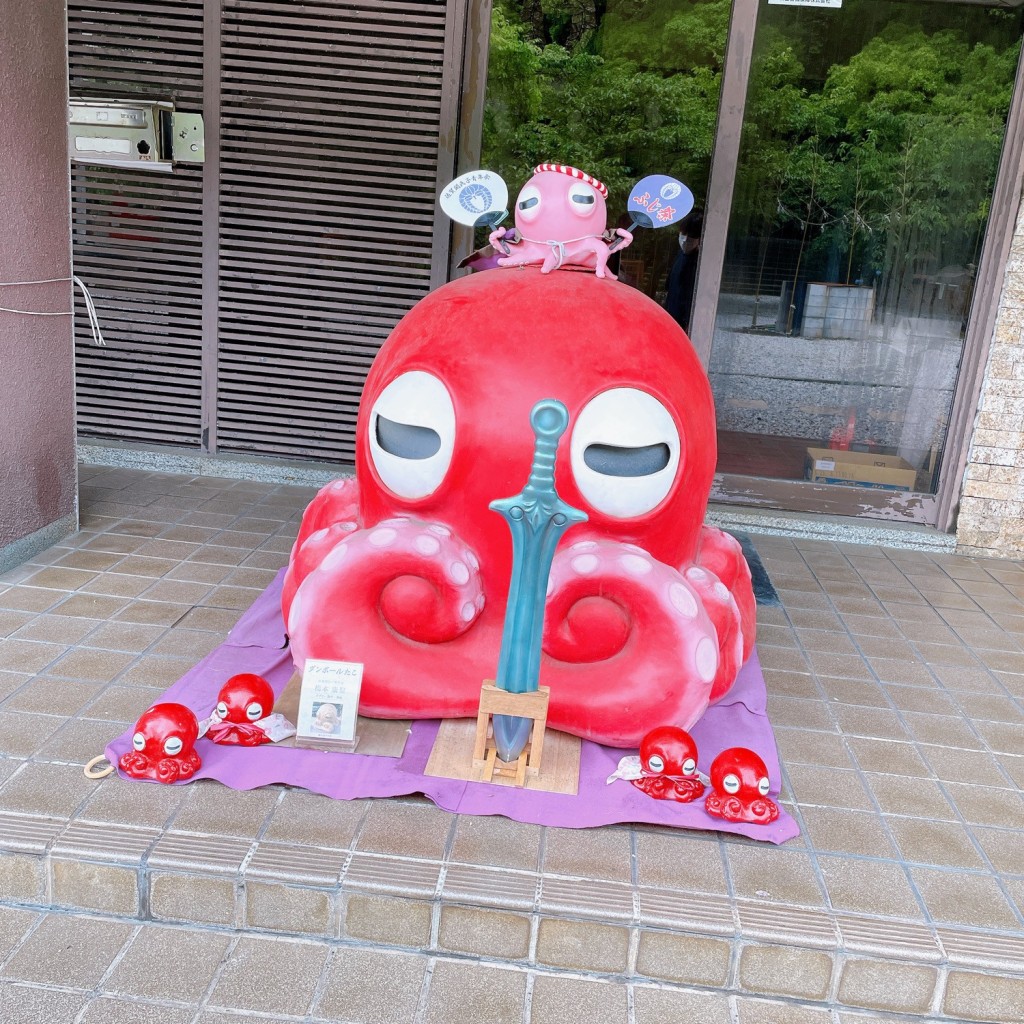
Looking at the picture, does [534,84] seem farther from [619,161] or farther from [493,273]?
[493,273]

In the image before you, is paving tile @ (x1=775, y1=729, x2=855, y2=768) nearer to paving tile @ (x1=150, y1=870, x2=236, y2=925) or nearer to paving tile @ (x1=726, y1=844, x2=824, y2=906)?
paving tile @ (x1=726, y1=844, x2=824, y2=906)

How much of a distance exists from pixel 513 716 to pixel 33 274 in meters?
3.12

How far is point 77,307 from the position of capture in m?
6.25

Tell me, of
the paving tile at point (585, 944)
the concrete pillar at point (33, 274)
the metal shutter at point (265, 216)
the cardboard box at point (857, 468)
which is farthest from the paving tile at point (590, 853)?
the cardboard box at point (857, 468)

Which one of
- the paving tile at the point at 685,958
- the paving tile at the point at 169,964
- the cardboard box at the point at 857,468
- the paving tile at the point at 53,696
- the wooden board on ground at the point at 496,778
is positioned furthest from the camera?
the cardboard box at the point at 857,468

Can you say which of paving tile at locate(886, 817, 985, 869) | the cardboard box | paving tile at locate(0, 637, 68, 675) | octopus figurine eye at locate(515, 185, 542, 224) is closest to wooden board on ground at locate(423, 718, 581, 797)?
paving tile at locate(886, 817, 985, 869)

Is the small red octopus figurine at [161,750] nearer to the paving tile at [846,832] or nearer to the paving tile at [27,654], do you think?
the paving tile at [27,654]

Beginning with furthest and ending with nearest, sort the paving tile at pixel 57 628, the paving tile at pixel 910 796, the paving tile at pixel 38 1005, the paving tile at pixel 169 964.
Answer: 1. the paving tile at pixel 57 628
2. the paving tile at pixel 910 796
3. the paving tile at pixel 169 964
4. the paving tile at pixel 38 1005

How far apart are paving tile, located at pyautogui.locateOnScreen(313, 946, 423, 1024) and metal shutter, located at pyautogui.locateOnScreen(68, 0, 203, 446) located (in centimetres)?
447

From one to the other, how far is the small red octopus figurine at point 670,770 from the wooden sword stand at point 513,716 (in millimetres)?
330

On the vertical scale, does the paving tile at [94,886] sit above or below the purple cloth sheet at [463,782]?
below

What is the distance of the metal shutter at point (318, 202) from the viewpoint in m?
5.73

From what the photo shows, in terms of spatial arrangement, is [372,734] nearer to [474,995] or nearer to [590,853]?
[590,853]

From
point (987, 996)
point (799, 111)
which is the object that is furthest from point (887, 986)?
point (799, 111)
